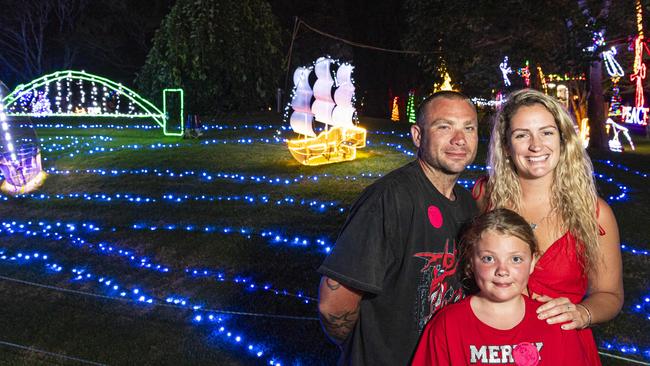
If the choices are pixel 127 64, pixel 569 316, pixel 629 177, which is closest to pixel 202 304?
pixel 569 316

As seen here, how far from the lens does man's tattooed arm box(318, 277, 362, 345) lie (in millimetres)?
1881

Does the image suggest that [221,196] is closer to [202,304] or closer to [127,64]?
[202,304]

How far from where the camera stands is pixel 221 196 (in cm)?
830

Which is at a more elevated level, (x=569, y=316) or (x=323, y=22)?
(x=323, y=22)

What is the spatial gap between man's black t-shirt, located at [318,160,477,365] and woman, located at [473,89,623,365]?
14.7 inches

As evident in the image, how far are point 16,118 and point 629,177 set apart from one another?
381 inches

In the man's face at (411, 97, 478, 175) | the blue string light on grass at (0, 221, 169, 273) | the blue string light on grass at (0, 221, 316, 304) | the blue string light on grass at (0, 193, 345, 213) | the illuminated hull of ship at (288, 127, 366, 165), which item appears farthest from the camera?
the illuminated hull of ship at (288, 127, 366, 165)

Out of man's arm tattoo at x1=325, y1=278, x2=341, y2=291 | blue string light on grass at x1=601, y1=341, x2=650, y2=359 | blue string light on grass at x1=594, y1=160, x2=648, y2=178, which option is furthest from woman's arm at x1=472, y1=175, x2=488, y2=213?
blue string light on grass at x1=594, y1=160, x2=648, y2=178

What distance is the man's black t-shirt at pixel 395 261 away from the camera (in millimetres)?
1832

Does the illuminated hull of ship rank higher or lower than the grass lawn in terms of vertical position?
higher

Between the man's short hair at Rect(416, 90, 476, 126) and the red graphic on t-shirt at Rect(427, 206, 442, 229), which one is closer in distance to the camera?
the red graphic on t-shirt at Rect(427, 206, 442, 229)

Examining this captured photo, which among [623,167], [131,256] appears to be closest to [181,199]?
[131,256]

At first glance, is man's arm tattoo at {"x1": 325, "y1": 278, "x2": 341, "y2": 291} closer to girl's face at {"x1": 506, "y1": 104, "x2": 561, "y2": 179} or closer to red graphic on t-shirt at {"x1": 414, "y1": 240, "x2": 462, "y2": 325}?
red graphic on t-shirt at {"x1": 414, "y1": 240, "x2": 462, "y2": 325}

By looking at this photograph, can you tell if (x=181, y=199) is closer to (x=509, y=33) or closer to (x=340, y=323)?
(x=509, y=33)
